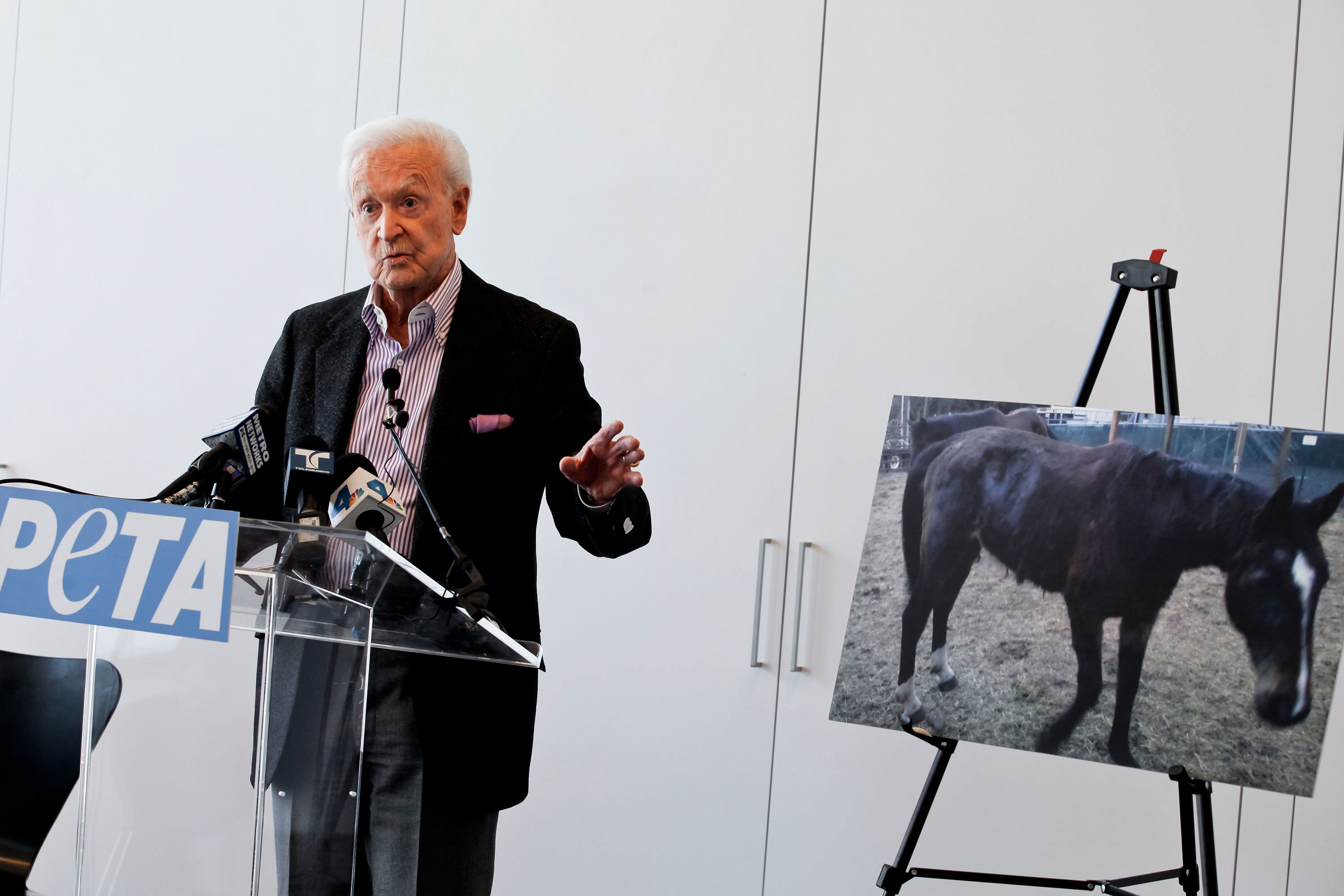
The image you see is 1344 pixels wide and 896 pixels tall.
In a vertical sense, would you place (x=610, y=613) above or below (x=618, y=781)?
above

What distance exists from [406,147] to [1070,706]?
132 centimetres

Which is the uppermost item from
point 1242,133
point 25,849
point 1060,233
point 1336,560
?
point 1242,133

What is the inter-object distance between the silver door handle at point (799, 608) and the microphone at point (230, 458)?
4.95 feet

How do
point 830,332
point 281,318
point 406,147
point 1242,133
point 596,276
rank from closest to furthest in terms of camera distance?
point 406,147, point 1242,133, point 830,332, point 596,276, point 281,318

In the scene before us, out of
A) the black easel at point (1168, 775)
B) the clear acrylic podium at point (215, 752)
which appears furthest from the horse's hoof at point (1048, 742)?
the clear acrylic podium at point (215, 752)

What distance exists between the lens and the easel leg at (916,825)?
5.65 ft

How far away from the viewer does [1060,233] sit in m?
2.37

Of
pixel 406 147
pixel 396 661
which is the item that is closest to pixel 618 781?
pixel 396 661

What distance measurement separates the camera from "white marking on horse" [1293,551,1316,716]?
157cm

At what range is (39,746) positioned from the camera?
115 centimetres

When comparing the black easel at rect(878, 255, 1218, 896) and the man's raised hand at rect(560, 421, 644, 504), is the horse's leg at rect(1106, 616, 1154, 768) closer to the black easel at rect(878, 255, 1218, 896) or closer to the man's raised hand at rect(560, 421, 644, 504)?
the black easel at rect(878, 255, 1218, 896)

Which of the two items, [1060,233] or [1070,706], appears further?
[1060,233]

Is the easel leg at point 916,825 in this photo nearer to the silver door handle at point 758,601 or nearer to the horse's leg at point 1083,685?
the horse's leg at point 1083,685

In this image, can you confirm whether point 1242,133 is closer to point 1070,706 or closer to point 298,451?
point 1070,706
